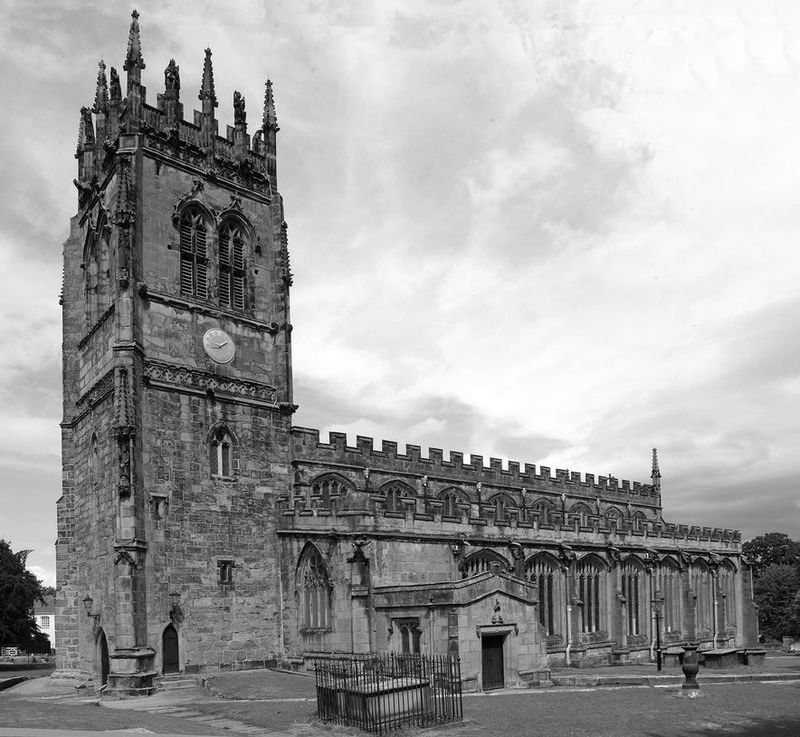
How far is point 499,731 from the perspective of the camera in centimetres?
1914

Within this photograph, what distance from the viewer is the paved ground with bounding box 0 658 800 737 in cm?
1964

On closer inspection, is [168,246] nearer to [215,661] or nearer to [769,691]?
[215,661]

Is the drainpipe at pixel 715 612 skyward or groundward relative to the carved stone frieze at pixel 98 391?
groundward

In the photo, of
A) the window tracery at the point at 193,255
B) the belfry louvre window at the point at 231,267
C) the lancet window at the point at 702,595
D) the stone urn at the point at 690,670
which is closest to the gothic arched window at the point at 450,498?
the belfry louvre window at the point at 231,267

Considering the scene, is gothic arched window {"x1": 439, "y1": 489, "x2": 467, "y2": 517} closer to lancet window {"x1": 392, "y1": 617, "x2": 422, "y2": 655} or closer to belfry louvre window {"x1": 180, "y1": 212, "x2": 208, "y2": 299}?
lancet window {"x1": 392, "y1": 617, "x2": 422, "y2": 655}

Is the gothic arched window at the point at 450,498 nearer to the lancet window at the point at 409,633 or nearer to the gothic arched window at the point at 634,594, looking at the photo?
the gothic arched window at the point at 634,594

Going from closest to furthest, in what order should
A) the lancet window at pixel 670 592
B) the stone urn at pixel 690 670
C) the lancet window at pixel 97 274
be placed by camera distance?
the stone urn at pixel 690 670 < the lancet window at pixel 97 274 < the lancet window at pixel 670 592

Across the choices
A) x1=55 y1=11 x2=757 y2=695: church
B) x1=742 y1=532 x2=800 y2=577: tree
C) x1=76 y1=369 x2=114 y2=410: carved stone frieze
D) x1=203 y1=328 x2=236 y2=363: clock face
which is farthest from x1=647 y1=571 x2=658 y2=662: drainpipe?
x1=742 y1=532 x2=800 y2=577: tree

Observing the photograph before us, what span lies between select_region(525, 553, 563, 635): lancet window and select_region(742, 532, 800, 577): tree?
5885 cm

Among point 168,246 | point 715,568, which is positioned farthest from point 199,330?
point 715,568

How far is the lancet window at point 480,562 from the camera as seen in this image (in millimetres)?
36719

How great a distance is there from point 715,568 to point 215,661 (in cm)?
3218

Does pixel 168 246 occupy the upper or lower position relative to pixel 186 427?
upper

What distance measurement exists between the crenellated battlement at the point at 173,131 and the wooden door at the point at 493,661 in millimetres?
21308
